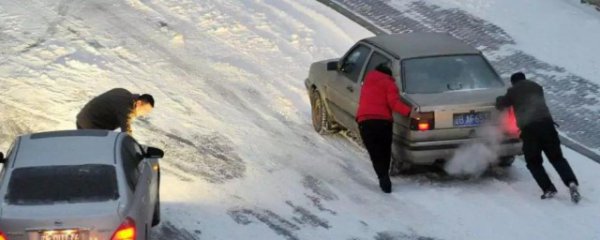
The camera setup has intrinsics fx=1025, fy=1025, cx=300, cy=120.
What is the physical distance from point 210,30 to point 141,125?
493 cm

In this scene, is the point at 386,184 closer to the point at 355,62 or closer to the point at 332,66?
the point at 355,62

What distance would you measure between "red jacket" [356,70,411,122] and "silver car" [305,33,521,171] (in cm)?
18

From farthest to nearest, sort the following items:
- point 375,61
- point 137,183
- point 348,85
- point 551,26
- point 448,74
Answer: point 551,26
point 348,85
point 375,61
point 448,74
point 137,183

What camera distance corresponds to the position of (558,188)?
466 inches

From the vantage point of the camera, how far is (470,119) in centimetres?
1165

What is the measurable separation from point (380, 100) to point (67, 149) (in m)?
3.79

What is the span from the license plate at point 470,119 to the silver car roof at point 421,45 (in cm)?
139

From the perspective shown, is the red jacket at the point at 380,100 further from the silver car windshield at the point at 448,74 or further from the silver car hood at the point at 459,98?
the silver car windshield at the point at 448,74

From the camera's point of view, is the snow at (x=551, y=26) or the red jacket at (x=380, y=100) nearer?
the red jacket at (x=380, y=100)

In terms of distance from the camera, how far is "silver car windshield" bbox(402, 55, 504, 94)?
484 inches

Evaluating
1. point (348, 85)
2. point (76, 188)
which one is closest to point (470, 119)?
point (348, 85)

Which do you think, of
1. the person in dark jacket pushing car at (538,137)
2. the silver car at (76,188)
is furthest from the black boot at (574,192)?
the silver car at (76,188)

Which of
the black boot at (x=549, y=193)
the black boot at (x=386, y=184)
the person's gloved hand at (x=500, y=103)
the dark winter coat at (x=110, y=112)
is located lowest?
the black boot at (x=386, y=184)

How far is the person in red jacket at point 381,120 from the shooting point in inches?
460
